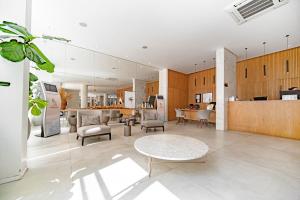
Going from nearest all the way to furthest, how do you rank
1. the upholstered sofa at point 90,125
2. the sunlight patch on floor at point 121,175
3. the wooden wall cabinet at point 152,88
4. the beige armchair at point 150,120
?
the sunlight patch on floor at point 121,175, the upholstered sofa at point 90,125, the beige armchair at point 150,120, the wooden wall cabinet at point 152,88

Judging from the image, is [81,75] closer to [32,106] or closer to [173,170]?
[32,106]

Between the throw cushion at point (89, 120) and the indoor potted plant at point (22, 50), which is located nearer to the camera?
the indoor potted plant at point (22, 50)

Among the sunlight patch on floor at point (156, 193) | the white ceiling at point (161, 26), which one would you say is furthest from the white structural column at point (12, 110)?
the sunlight patch on floor at point (156, 193)

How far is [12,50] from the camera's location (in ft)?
4.40

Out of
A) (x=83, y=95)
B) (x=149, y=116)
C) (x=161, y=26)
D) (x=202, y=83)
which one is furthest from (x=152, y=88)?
(x=161, y=26)

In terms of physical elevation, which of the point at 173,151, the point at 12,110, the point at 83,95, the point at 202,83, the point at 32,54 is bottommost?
the point at 173,151

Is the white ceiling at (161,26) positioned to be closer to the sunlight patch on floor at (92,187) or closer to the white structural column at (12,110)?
the white structural column at (12,110)

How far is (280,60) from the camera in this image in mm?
5945

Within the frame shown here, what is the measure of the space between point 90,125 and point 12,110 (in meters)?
2.17

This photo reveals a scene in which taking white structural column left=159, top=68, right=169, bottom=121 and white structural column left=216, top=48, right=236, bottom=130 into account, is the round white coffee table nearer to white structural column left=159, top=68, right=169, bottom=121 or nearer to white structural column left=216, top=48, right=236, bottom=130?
white structural column left=216, top=48, right=236, bottom=130

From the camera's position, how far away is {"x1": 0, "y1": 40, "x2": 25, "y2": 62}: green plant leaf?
4.33 feet

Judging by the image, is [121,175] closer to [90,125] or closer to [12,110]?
[12,110]

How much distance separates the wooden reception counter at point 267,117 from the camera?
4.33 meters

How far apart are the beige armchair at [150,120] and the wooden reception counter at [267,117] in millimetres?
3243
